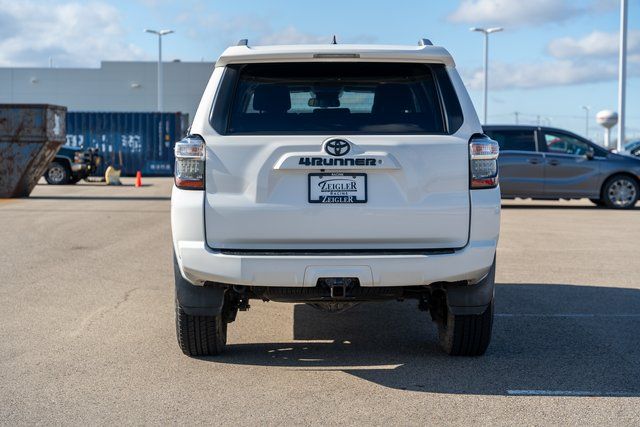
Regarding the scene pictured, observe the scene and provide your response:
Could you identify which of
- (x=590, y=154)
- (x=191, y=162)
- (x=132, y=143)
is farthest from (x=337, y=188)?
(x=132, y=143)

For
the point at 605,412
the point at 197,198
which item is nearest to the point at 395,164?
the point at 197,198

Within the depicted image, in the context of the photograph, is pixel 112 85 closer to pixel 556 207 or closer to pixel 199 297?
pixel 556 207

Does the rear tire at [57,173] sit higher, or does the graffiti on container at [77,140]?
the graffiti on container at [77,140]

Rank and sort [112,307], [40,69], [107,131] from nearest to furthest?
1. [112,307]
2. [107,131]
3. [40,69]

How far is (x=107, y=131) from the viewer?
40.3 m

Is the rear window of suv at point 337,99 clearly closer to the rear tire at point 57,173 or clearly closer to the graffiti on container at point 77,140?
the rear tire at point 57,173

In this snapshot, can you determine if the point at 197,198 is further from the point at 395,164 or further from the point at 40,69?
the point at 40,69

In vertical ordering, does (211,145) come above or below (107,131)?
below

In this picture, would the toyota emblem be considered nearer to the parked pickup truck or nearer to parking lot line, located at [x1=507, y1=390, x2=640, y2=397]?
parking lot line, located at [x1=507, y1=390, x2=640, y2=397]

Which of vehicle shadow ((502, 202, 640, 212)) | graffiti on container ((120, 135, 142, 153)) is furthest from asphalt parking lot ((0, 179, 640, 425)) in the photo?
graffiti on container ((120, 135, 142, 153))

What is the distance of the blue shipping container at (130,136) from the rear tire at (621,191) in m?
23.0

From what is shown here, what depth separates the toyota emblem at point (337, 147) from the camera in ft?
17.7

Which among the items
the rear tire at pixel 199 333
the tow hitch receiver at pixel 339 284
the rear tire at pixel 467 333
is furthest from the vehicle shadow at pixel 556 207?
the tow hitch receiver at pixel 339 284

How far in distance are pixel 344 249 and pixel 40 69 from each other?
231ft
